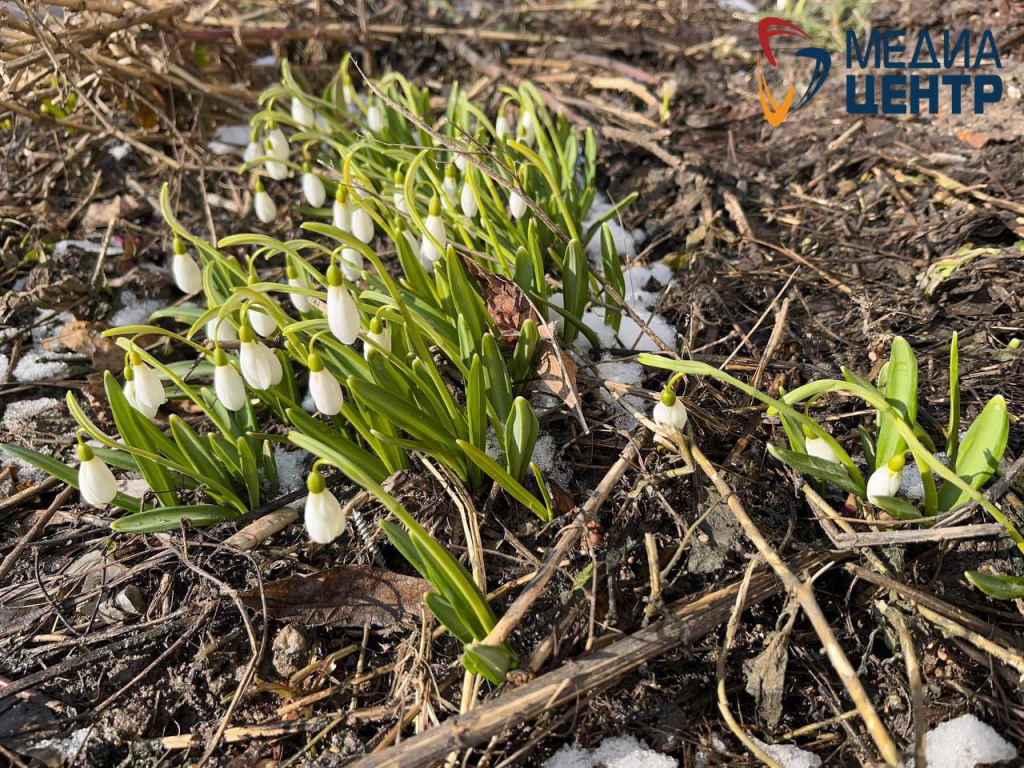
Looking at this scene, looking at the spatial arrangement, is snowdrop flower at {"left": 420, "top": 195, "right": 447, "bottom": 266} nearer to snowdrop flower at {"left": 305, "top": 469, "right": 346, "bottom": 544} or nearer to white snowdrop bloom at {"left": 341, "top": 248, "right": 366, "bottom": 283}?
white snowdrop bloom at {"left": 341, "top": 248, "right": 366, "bottom": 283}

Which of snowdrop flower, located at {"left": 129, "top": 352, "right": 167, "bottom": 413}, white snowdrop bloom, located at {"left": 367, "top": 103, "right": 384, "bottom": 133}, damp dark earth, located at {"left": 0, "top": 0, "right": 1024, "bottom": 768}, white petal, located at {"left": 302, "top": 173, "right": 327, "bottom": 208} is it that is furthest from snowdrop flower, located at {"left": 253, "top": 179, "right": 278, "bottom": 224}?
snowdrop flower, located at {"left": 129, "top": 352, "right": 167, "bottom": 413}

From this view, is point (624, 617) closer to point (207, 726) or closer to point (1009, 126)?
point (207, 726)

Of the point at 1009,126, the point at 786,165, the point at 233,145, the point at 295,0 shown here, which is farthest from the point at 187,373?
the point at 1009,126

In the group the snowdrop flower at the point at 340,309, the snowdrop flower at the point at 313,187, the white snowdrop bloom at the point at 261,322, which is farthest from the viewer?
the snowdrop flower at the point at 313,187

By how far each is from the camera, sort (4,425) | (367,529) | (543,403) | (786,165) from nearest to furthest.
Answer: (367,529) → (543,403) → (4,425) → (786,165)

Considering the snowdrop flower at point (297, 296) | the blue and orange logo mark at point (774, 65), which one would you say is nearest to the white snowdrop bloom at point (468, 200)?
the snowdrop flower at point (297, 296)

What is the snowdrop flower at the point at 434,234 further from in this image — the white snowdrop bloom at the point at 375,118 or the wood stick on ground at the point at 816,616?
the white snowdrop bloom at the point at 375,118
